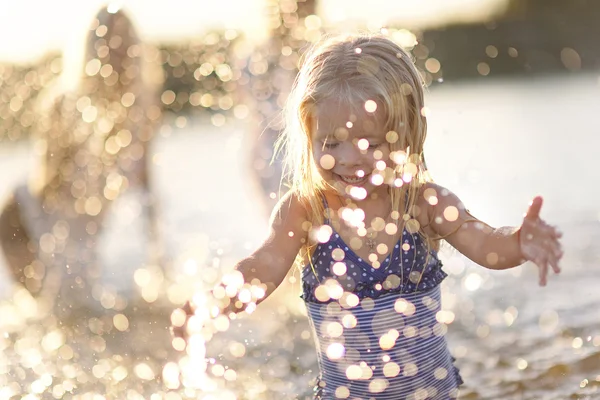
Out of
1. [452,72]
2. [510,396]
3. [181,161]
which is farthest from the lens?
[452,72]

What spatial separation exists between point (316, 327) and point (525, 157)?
802cm

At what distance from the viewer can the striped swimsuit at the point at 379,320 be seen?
301 cm

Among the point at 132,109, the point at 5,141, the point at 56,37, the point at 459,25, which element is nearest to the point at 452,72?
the point at 459,25

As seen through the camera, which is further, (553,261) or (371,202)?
(371,202)

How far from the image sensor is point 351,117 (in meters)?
2.84

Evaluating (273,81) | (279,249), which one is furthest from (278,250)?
(273,81)

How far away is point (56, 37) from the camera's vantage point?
11336mm

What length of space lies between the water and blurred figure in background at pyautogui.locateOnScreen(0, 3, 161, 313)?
0.39 meters

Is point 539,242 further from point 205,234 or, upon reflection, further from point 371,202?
point 205,234

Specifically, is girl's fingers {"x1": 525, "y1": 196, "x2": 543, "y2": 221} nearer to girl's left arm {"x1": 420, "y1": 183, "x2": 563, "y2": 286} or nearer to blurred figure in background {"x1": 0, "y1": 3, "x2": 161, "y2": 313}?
girl's left arm {"x1": 420, "y1": 183, "x2": 563, "y2": 286}

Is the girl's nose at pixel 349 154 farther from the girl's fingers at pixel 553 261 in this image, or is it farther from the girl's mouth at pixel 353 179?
the girl's fingers at pixel 553 261

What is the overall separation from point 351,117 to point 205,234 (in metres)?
5.85

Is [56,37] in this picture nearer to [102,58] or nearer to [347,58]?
[102,58]

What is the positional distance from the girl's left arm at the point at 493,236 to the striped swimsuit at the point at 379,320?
4.7 inches
